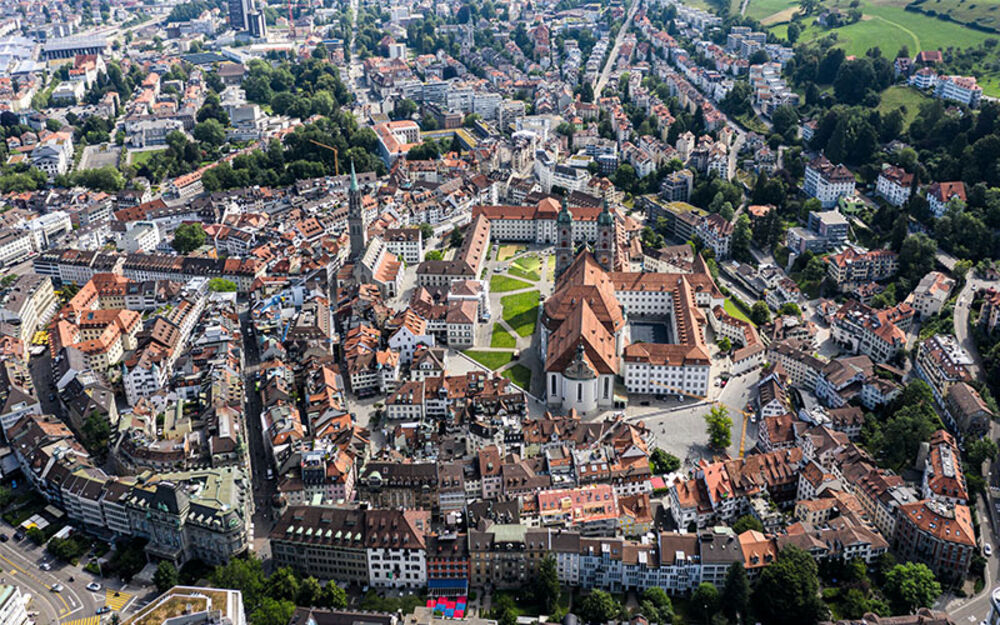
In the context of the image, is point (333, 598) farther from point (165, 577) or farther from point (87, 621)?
point (87, 621)

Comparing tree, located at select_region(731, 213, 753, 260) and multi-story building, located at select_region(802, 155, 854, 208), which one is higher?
multi-story building, located at select_region(802, 155, 854, 208)

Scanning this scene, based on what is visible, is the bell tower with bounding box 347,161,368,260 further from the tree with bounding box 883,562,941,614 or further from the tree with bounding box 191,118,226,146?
the tree with bounding box 191,118,226,146

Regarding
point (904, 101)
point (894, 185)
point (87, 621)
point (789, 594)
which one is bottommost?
point (87, 621)

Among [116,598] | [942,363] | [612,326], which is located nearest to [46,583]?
[116,598]

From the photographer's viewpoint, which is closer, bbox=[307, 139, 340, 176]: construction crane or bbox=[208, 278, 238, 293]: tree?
bbox=[208, 278, 238, 293]: tree

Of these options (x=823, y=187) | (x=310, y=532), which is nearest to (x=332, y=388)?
(x=310, y=532)

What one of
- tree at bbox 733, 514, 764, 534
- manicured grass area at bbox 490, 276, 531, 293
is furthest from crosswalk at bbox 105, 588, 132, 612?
manicured grass area at bbox 490, 276, 531, 293

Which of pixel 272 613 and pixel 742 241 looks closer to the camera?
pixel 272 613
